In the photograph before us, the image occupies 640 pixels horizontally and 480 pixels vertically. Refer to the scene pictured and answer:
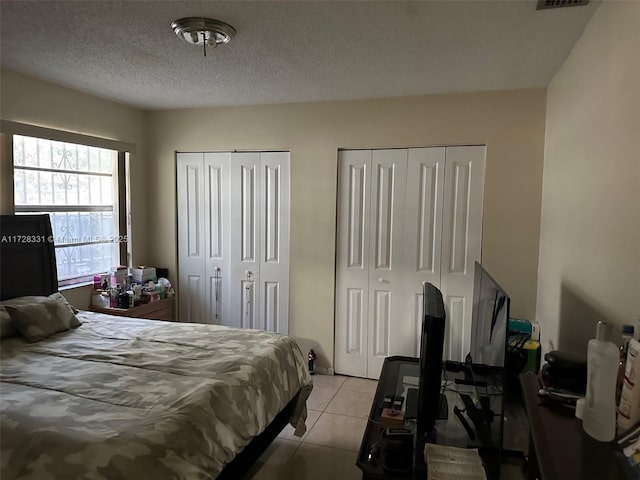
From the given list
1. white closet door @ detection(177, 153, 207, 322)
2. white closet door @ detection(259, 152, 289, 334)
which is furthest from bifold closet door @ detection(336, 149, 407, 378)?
white closet door @ detection(177, 153, 207, 322)

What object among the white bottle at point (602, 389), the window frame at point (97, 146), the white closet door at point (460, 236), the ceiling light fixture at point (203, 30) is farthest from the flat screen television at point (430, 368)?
the window frame at point (97, 146)

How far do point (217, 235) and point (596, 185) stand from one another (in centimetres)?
325

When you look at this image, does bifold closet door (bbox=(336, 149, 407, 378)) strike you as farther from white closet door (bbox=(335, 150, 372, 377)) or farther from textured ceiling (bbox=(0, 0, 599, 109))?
textured ceiling (bbox=(0, 0, 599, 109))

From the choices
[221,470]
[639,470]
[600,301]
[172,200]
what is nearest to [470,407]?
[600,301]

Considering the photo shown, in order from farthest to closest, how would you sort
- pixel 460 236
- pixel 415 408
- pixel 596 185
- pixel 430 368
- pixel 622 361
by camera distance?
pixel 460 236 → pixel 415 408 → pixel 596 185 → pixel 430 368 → pixel 622 361

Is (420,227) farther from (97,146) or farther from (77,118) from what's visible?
(77,118)

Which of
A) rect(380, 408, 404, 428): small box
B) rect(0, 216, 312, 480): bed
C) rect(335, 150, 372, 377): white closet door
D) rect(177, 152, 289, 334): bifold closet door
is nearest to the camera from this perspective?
rect(0, 216, 312, 480): bed

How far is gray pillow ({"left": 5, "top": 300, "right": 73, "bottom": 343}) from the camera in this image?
8.45ft

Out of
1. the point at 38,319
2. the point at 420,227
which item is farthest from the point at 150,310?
the point at 420,227

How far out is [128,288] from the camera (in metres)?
3.84

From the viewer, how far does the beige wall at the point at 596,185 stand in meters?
1.42

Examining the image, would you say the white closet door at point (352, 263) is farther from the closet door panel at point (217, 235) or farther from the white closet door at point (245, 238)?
the closet door panel at point (217, 235)

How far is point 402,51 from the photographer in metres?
2.51

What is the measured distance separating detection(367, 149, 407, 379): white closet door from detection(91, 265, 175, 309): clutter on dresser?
79.1 inches
